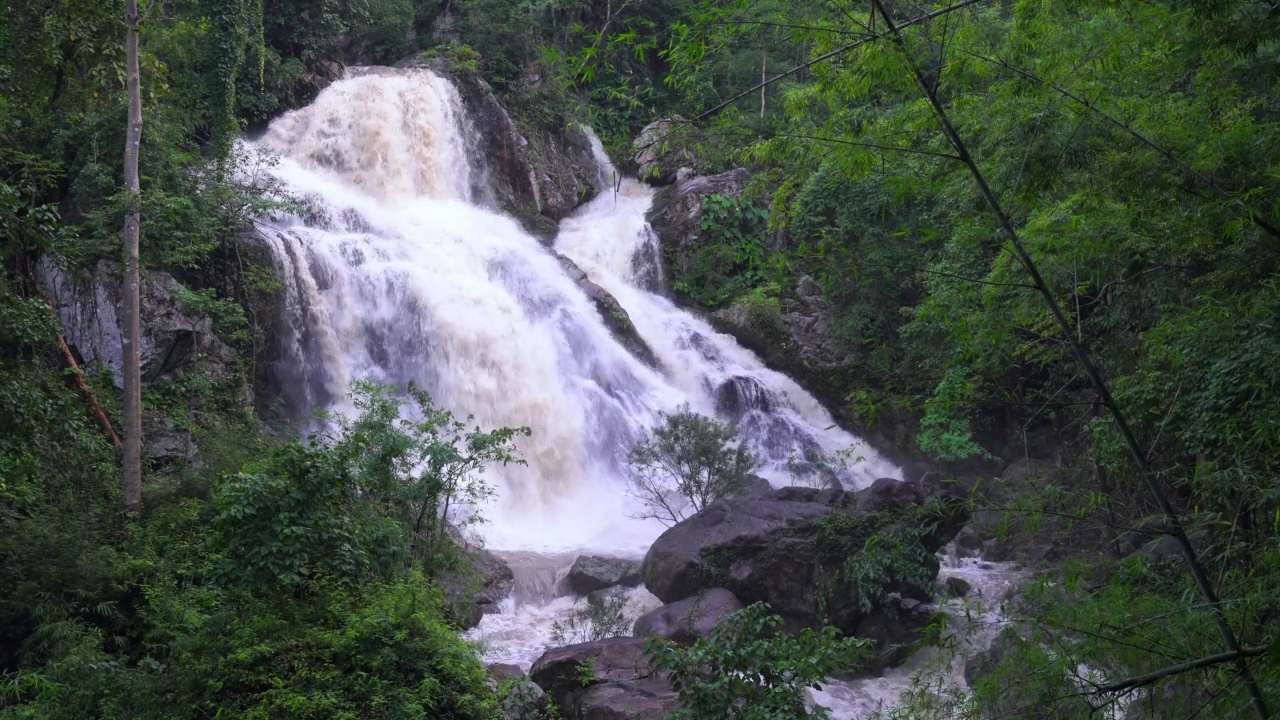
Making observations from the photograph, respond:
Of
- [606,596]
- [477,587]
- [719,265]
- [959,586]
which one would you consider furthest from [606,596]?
[719,265]

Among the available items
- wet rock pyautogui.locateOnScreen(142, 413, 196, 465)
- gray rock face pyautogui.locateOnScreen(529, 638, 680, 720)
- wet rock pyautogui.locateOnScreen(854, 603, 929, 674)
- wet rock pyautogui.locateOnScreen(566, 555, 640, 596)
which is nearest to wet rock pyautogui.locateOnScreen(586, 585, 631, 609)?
wet rock pyautogui.locateOnScreen(566, 555, 640, 596)

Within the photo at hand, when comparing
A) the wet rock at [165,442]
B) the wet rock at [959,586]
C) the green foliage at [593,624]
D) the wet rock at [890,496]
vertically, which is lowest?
the wet rock at [959,586]

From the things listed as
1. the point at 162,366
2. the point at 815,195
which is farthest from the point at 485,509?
the point at 815,195

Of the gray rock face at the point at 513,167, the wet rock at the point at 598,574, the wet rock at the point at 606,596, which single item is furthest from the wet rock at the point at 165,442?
the gray rock face at the point at 513,167

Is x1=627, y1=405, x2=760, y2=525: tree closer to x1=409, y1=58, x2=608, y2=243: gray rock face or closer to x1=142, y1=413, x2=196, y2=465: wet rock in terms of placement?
x1=142, y1=413, x2=196, y2=465: wet rock

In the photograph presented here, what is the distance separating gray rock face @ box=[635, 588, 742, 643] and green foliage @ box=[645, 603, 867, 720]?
15.5 ft

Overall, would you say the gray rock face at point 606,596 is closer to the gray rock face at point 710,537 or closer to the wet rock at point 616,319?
the gray rock face at point 710,537

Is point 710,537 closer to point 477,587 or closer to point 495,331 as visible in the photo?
point 477,587

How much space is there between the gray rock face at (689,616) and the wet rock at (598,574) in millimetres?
1360

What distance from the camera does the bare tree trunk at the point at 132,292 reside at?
914cm

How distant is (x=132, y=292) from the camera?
9570 mm

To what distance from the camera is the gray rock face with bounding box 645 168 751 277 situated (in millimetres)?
22672

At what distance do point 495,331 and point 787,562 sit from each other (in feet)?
26.3

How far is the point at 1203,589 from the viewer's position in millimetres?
2377
